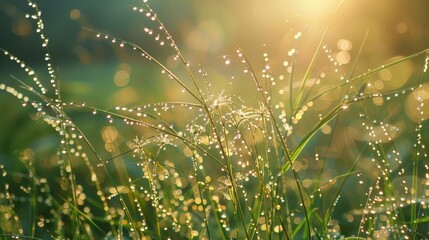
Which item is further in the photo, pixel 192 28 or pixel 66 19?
pixel 66 19

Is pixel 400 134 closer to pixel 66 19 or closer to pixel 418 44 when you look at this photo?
pixel 418 44

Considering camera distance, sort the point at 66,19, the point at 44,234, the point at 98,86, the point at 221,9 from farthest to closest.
→ the point at 66,19 → the point at 221,9 → the point at 98,86 → the point at 44,234

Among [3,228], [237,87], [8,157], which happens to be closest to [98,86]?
[237,87]

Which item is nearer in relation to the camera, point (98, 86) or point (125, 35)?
point (98, 86)

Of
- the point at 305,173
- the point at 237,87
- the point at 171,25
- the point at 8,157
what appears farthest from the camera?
the point at 171,25

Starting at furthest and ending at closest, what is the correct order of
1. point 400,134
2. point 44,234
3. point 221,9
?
point 221,9
point 400,134
point 44,234

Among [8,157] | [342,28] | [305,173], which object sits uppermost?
[342,28]

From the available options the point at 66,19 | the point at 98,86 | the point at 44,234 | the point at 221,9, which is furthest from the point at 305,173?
the point at 66,19

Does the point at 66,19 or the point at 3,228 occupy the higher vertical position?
the point at 66,19

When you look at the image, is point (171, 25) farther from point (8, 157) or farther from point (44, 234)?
point (44, 234)
